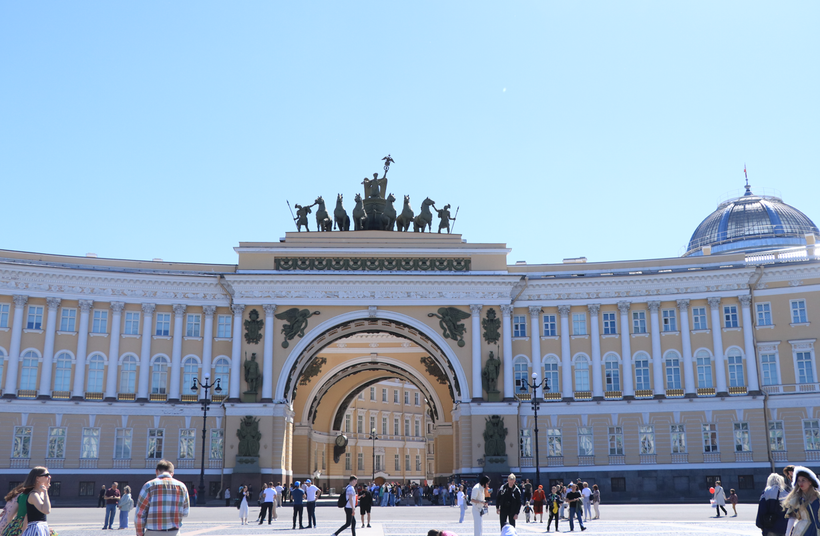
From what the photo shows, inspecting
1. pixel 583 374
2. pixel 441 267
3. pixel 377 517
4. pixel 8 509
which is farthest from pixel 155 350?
pixel 8 509

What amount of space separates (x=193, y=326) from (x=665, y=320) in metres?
32.0

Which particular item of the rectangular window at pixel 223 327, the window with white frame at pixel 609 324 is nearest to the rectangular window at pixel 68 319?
the rectangular window at pixel 223 327

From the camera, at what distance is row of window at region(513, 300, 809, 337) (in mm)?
54441

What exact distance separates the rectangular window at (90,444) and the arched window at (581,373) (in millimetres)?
31603

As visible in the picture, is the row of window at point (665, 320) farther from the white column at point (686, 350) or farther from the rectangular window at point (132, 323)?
the rectangular window at point (132, 323)

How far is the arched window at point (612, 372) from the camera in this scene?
55.8 meters

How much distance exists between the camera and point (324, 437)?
74250mm

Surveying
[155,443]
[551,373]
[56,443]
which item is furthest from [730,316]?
[56,443]

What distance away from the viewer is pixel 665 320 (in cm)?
5609

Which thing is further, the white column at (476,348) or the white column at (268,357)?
the white column at (476,348)

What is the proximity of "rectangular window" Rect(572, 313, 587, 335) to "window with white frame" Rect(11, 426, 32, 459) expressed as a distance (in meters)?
36.0

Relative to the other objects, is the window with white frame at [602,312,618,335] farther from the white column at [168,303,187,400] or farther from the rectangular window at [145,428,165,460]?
the rectangular window at [145,428,165,460]

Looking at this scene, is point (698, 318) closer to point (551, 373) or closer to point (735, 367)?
point (735, 367)

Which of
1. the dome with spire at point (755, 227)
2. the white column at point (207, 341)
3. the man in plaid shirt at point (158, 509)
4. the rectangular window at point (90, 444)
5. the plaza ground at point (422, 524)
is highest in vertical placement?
the dome with spire at point (755, 227)
